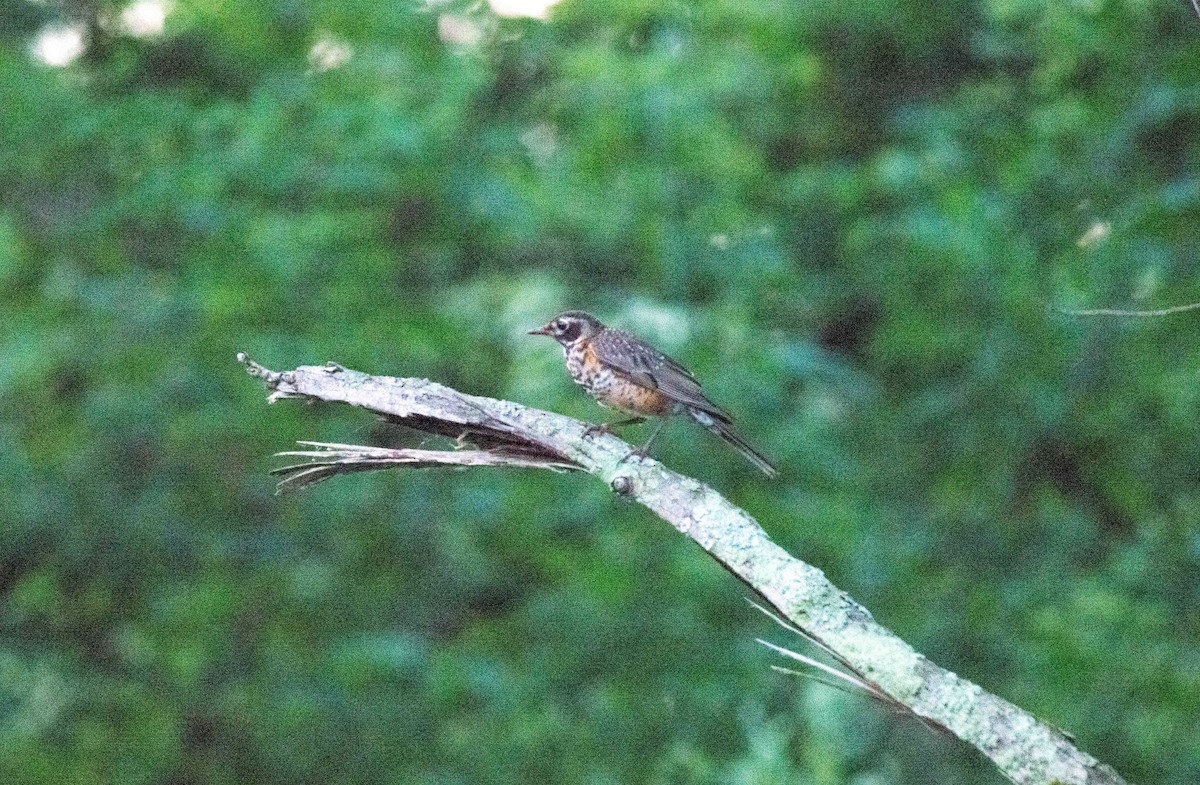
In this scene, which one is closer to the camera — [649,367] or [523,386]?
[649,367]

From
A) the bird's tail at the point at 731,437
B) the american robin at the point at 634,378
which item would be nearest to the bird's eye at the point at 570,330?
the american robin at the point at 634,378

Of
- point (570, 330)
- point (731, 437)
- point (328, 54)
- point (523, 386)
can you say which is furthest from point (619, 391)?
point (328, 54)

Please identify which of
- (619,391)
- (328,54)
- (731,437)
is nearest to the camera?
(731,437)

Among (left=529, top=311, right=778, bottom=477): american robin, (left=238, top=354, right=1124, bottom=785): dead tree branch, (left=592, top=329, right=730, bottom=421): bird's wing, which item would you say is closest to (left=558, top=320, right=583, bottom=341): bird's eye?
(left=529, top=311, right=778, bottom=477): american robin

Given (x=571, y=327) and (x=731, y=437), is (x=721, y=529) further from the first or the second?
(x=571, y=327)

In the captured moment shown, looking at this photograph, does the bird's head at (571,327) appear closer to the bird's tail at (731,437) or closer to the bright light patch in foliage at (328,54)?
the bird's tail at (731,437)

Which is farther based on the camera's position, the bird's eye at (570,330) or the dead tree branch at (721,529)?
the bird's eye at (570,330)

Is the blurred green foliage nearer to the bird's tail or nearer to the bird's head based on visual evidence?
the bird's head
